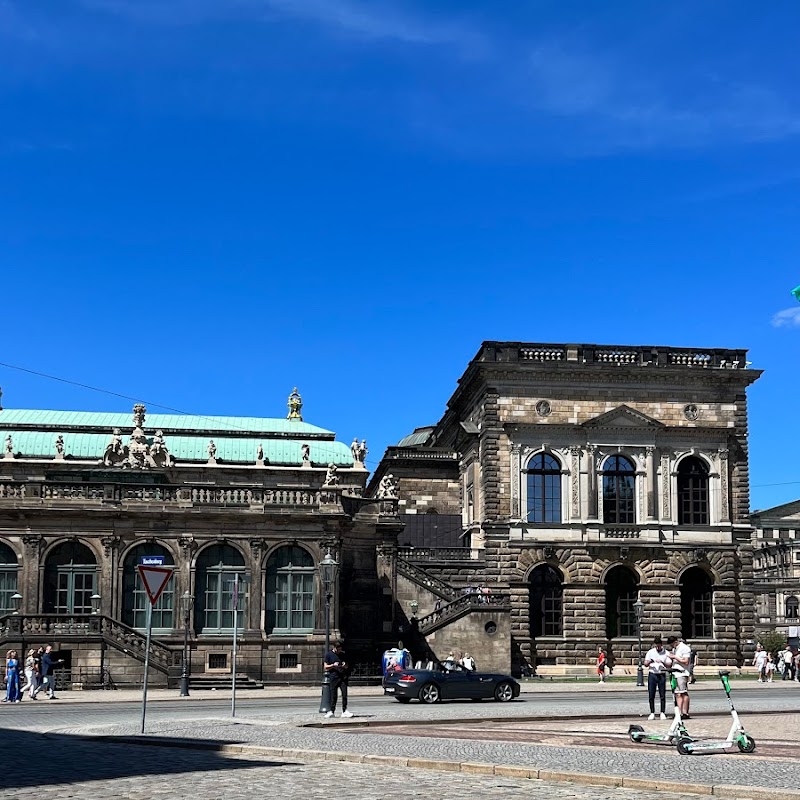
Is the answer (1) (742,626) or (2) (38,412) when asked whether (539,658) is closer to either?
(1) (742,626)

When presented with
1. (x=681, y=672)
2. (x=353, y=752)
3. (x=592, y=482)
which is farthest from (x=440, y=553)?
(x=353, y=752)

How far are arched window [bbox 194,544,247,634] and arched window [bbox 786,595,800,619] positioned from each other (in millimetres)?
88923

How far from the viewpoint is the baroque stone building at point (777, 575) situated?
408 feet

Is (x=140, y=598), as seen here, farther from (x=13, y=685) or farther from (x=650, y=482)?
(x=650, y=482)

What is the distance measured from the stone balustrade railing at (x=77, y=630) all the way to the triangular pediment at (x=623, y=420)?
24.8 metres

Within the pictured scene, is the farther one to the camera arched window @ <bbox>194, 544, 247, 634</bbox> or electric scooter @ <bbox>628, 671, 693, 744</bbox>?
arched window @ <bbox>194, 544, 247, 634</bbox>

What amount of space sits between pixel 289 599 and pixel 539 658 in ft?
50.7

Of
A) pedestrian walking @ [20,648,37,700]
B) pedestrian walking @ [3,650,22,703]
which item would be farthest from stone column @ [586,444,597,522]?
pedestrian walking @ [3,650,22,703]

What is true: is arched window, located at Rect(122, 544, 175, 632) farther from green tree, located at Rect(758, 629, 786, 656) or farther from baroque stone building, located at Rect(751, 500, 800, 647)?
baroque stone building, located at Rect(751, 500, 800, 647)

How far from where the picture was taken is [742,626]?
59.6m

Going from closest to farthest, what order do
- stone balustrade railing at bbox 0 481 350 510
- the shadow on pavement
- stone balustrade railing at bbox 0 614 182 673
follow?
the shadow on pavement → stone balustrade railing at bbox 0 614 182 673 → stone balustrade railing at bbox 0 481 350 510

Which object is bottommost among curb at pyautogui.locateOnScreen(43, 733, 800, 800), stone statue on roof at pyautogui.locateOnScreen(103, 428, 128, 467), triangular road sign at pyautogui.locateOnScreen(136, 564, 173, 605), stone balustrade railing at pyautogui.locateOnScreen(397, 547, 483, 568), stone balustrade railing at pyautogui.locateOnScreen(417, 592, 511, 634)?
curb at pyautogui.locateOnScreen(43, 733, 800, 800)

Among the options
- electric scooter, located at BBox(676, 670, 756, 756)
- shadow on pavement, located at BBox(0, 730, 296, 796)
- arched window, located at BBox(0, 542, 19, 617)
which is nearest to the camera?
shadow on pavement, located at BBox(0, 730, 296, 796)

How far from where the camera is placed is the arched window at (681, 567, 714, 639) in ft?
196
